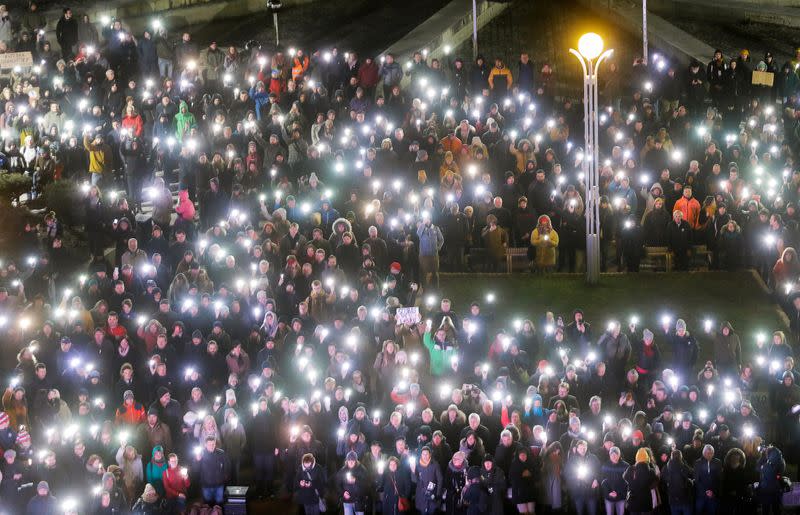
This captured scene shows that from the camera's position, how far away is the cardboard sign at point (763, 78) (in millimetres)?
28344

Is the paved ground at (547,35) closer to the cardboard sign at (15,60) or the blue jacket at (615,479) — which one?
the cardboard sign at (15,60)

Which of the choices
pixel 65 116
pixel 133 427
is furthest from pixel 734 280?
pixel 65 116

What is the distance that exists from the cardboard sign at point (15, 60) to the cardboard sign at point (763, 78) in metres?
16.1

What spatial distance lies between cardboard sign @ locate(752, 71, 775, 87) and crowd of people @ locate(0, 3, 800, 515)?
1.03 ft

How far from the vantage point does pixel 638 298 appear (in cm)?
2361

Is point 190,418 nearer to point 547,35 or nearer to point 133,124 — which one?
Answer: point 133,124

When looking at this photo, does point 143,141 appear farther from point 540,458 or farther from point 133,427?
point 540,458

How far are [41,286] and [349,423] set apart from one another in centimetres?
729

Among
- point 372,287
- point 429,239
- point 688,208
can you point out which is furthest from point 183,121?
point 688,208

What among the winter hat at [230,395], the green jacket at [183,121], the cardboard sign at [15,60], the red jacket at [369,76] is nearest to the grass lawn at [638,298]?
the winter hat at [230,395]

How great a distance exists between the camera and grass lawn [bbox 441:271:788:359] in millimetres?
22812

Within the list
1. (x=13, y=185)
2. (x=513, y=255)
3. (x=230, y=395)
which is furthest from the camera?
(x=13, y=185)

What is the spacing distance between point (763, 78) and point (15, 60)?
1677 cm

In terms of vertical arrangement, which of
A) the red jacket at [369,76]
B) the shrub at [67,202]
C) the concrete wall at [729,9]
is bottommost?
the shrub at [67,202]
